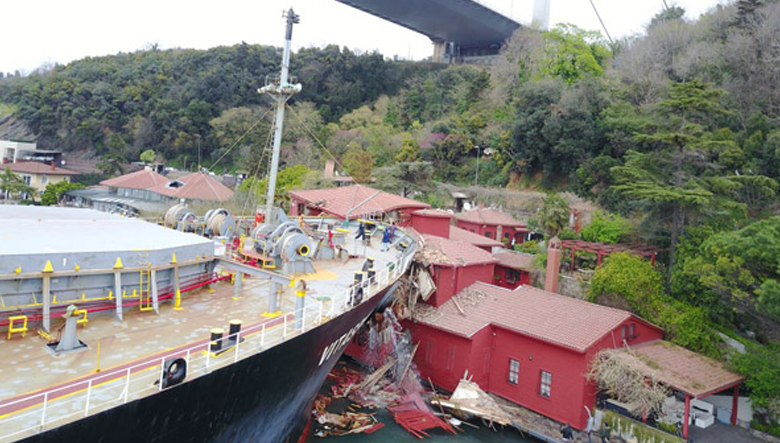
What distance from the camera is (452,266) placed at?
21.4 meters

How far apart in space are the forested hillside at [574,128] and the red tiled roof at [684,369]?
32.6 inches

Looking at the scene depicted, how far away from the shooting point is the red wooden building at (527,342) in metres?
17.7

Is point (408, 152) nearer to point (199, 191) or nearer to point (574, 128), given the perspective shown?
point (574, 128)

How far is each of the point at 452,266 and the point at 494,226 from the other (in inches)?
526

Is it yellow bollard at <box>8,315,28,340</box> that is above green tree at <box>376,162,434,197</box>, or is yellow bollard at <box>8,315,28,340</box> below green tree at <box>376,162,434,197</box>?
below

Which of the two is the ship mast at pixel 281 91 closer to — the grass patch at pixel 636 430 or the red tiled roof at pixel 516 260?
the grass patch at pixel 636 430

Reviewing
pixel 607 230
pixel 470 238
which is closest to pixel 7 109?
pixel 470 238

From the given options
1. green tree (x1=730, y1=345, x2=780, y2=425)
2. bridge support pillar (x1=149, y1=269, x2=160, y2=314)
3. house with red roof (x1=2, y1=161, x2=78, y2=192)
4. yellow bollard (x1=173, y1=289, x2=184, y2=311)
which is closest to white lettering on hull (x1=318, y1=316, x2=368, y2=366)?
yellow bollard (x1=173, y1=289, x2=184, y2=311)

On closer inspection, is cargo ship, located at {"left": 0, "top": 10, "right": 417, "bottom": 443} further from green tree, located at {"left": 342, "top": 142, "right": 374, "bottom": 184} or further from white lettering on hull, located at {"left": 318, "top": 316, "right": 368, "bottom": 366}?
green tree, located at {"left": 342, "top": 142, "right": 374, "bottom": 184}

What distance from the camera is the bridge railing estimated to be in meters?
Result: 6.33

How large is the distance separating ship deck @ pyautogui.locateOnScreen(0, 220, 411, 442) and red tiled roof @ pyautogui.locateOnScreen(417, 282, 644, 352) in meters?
7.48

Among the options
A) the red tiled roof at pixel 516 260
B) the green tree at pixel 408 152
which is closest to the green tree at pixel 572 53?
the green tree at pixel 408 152

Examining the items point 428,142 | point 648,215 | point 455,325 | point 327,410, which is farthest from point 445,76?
point 327,410

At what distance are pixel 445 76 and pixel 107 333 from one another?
53.1 meters
